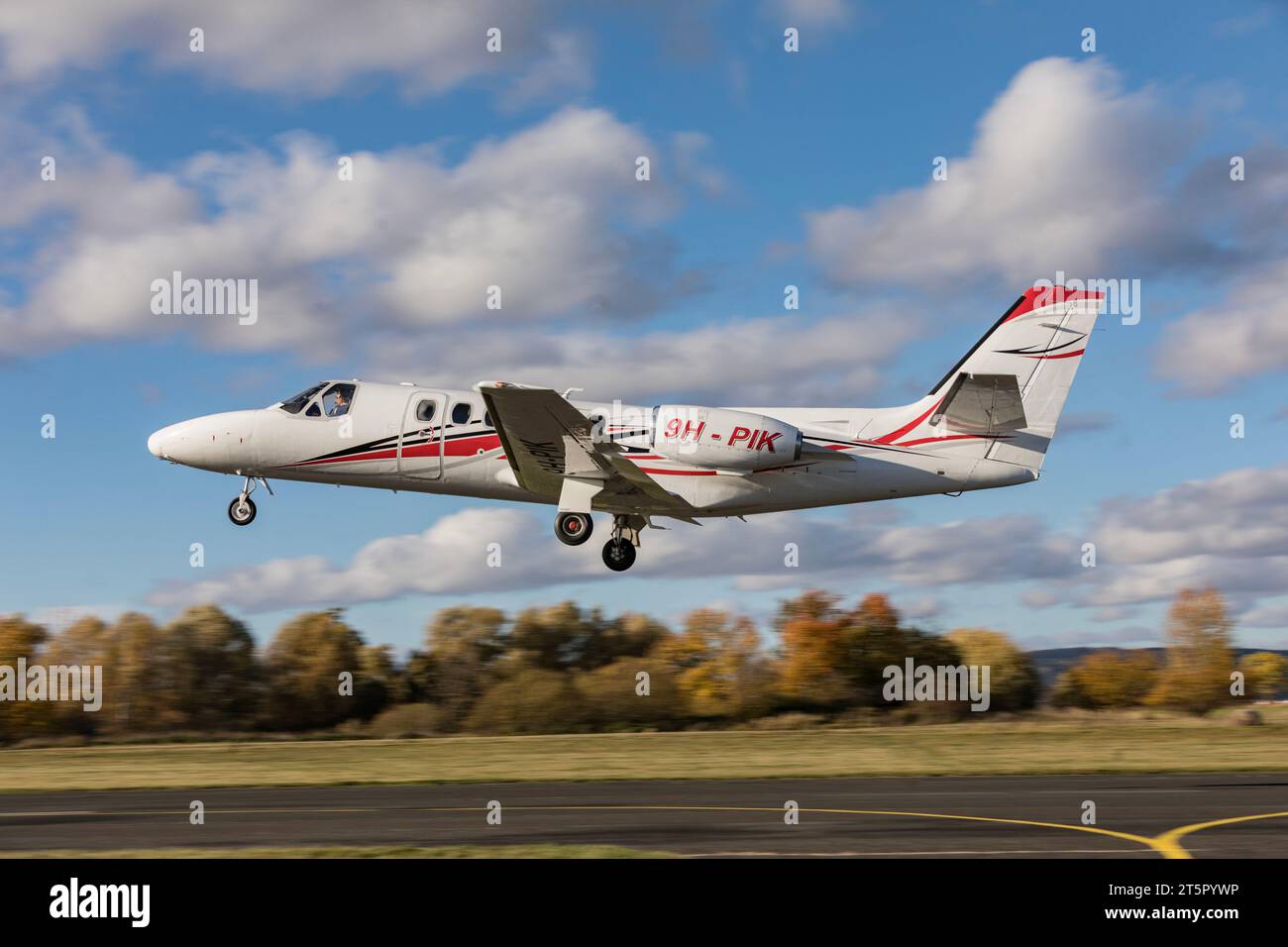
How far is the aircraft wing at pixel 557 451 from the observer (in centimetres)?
2331

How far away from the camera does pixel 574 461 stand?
25.6m

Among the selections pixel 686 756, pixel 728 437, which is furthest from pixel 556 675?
pixel 728 437

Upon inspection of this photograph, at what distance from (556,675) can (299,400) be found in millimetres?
18501

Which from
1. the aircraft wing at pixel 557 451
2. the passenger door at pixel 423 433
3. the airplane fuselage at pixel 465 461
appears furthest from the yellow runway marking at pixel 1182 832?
the passenger door at pixel 423 433

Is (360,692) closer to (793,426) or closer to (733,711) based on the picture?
(733,711)

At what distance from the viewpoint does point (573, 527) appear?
26469 millimetres

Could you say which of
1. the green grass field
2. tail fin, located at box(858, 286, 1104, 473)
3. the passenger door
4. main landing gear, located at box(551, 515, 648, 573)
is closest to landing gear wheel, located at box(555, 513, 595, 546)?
main landing gear, located at box(551, 515, 648, 573)

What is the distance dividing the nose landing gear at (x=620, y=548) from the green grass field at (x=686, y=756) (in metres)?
4.52

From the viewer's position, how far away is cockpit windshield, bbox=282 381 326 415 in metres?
26.9

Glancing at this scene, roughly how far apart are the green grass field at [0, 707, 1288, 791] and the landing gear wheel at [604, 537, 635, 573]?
4.48 meters

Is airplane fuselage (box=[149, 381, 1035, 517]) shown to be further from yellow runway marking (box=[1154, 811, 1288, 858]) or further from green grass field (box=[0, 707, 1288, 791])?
yellow runway marking (box=[1154, 811, 1288, 858])

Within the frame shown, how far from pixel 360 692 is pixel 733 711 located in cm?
1435

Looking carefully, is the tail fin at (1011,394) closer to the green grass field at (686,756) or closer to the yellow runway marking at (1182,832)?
the green grass field at (686,756)

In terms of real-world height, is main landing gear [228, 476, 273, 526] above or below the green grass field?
above
